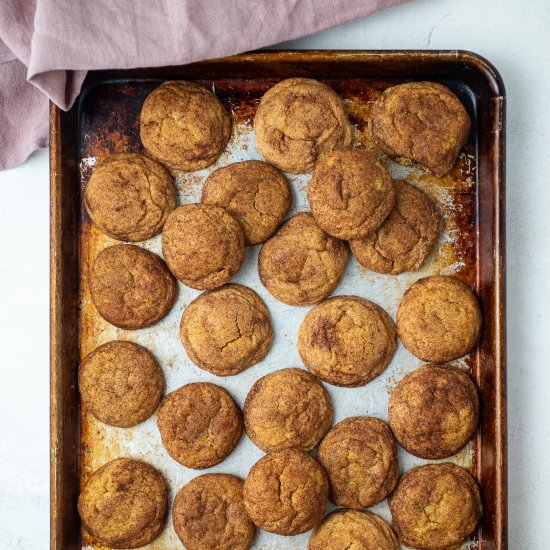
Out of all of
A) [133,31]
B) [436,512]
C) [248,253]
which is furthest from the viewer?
[248,253]

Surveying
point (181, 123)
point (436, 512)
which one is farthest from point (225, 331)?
point (436, 512)

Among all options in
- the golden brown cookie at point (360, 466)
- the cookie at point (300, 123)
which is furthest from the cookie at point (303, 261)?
the golden brown cookie at point (360, 466)

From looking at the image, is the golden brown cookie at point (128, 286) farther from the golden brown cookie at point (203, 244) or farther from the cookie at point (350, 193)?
the cookie at point (350, 193)

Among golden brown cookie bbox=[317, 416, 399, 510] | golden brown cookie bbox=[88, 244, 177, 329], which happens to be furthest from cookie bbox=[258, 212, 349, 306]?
golden brown cookie bbox=[317, 416, 399, 510]

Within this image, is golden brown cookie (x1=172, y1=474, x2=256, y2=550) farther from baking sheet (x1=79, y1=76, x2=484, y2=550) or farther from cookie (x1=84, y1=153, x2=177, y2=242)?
cookie (x1=84, y1=153, x2=177, y2=242)

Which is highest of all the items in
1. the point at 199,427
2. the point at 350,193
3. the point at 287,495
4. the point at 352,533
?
the point at 350,193

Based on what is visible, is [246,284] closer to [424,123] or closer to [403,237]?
[403,237]

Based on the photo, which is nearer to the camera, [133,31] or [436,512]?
[133,31]

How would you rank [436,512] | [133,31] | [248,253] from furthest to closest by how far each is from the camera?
[248,253] → [436,512] → [133,31]
